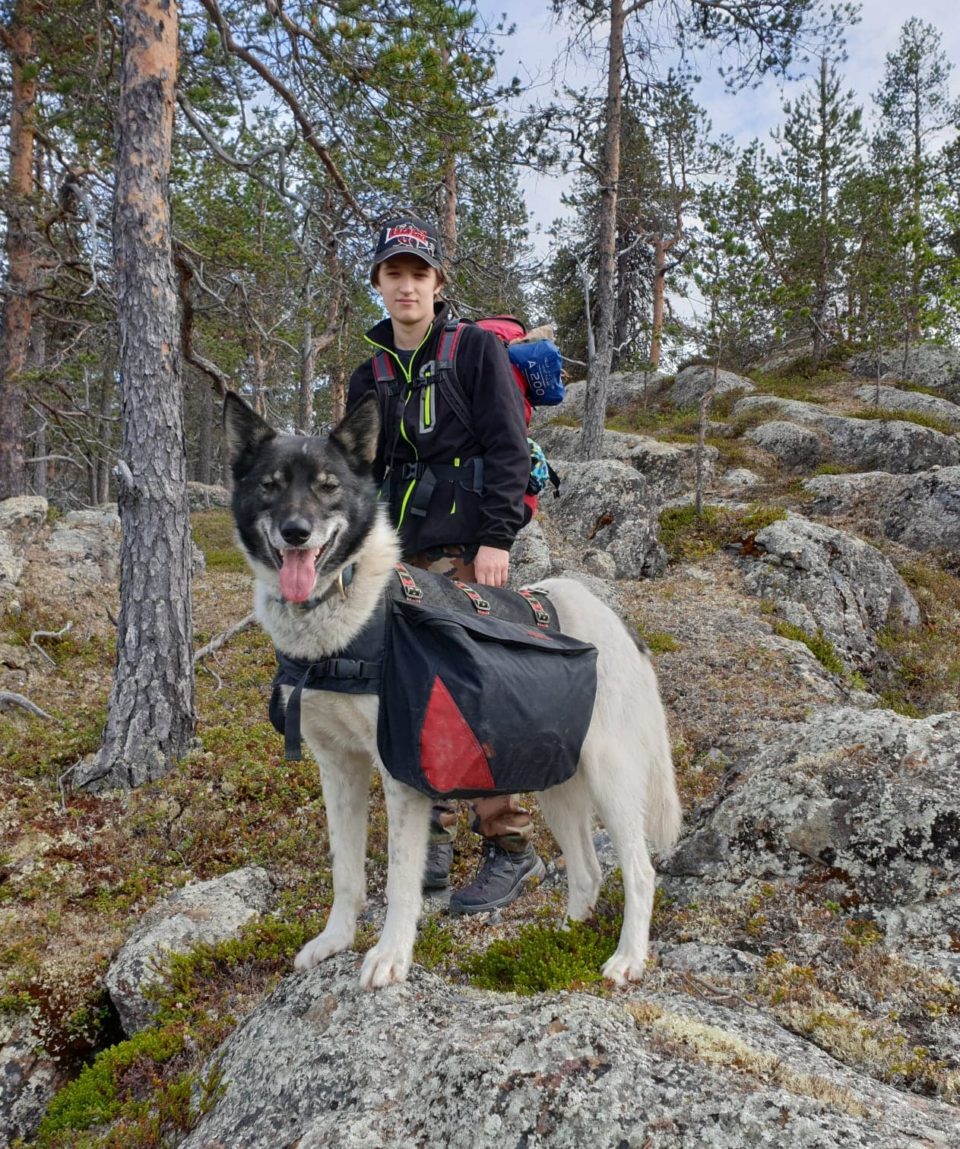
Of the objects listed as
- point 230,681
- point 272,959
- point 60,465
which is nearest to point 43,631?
point 230,681

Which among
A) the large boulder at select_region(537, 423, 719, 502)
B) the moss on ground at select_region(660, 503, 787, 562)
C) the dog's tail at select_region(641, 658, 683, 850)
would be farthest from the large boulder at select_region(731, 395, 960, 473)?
the dog's tail at select_region(641, 658, 683, 850)

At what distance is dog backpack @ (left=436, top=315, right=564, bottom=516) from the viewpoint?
3.67 metres

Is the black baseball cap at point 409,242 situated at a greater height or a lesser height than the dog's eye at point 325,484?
greater

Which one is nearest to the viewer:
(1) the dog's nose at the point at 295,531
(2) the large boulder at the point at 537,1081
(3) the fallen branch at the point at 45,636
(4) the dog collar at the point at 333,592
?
(2) the large boulder at the point at 537,1081

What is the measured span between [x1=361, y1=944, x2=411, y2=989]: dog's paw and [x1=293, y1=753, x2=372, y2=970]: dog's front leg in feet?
1.30

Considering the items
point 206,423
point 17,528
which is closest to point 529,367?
point 17,528

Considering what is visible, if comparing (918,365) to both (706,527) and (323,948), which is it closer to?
(706,527)

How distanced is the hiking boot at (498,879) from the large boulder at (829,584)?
18.9ft

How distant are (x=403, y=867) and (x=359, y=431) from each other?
193 centimetres

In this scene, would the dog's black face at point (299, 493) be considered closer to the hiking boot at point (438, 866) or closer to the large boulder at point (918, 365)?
the hiking boot at point (438, 866)

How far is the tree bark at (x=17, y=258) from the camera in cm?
988

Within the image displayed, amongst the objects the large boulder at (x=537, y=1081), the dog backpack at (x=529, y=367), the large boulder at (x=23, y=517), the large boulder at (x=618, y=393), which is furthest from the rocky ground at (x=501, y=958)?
the large boulder at (x=618, y=393)

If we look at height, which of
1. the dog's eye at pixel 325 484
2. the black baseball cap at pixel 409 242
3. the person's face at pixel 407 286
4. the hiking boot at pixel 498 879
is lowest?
the hiking boot at pixel 498 879

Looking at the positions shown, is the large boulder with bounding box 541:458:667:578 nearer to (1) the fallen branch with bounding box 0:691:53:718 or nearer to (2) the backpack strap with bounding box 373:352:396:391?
(2) the backpack strap with bounding box 373:352:396:391
